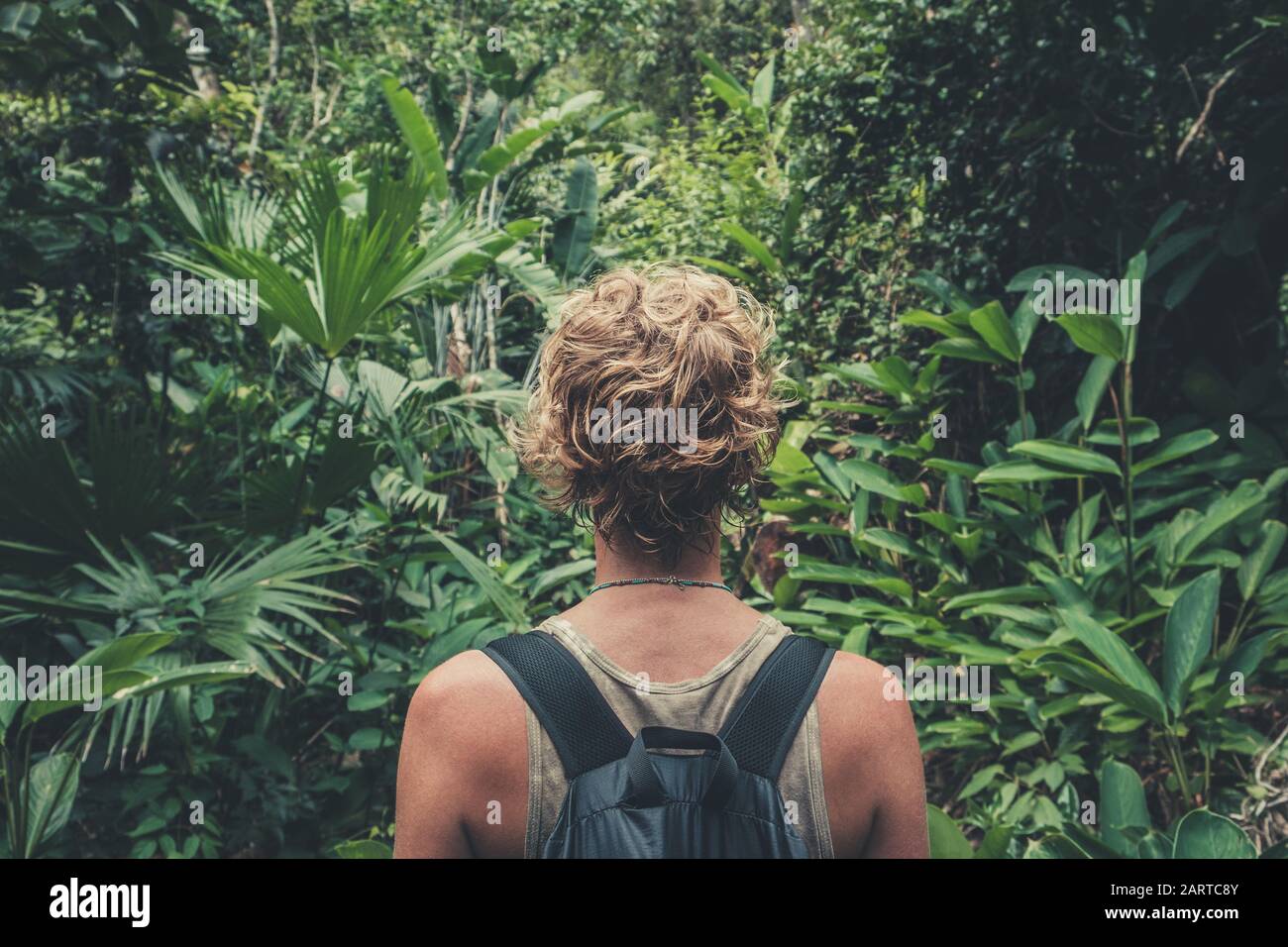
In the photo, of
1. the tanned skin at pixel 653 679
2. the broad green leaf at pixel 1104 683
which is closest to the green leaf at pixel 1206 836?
the broad green leaf at pixel 1104 683

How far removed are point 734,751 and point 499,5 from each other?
725 centimetres

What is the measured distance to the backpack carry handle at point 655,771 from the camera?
830mm

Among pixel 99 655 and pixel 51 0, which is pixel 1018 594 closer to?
pixel 99 655

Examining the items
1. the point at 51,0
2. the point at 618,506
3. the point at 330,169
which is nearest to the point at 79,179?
the point at 51,0

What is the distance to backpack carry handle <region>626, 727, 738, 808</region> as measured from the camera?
0.83 meters

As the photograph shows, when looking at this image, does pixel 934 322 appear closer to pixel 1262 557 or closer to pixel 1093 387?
pixel 1093 387

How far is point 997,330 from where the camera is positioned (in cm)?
304

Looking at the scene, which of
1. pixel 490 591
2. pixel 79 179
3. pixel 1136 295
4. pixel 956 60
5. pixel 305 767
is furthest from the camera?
pixel 956 60

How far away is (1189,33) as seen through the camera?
3.24 m

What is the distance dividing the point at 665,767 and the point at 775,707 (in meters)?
0.13

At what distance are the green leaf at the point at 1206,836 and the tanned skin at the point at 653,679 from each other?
971 mm

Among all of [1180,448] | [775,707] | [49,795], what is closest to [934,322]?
[1180,448]

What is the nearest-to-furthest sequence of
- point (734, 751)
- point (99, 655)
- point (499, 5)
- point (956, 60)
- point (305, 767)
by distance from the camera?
point (734, 751) → point (99, 655) → point (305, 767) → point (956, 60) → point (499, 5)

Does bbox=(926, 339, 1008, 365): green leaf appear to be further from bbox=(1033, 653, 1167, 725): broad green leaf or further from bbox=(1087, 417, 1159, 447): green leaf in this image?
bbox=(1033, 653, 1167, 725): broad green leaf
